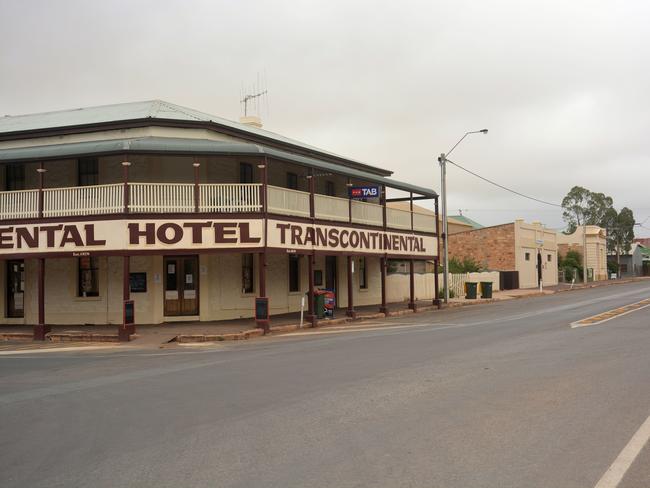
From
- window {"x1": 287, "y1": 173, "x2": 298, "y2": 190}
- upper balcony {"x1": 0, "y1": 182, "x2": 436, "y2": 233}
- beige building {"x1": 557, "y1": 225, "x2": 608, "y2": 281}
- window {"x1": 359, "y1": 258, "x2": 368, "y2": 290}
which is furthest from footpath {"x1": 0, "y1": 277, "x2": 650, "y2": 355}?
beige building {"x1": 557, "y1": 225, "x2": 608, "y2": 281}

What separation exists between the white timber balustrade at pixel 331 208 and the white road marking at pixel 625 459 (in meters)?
17.9

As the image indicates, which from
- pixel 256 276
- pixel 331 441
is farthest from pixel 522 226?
pixel 331 441

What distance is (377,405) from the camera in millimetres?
8398

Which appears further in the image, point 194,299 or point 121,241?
point 194,299

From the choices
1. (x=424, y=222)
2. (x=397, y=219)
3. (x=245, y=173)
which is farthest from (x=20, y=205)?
(x=424, y=222)

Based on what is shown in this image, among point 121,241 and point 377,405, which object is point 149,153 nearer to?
point 121,241

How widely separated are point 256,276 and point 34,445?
1795 centimetres

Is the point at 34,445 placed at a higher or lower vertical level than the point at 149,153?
lower

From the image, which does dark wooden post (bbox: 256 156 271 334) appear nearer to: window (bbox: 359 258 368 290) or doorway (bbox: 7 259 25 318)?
doorway (bbox: 7 259 25 318)

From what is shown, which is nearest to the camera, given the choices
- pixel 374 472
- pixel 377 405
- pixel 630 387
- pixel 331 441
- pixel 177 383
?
pixel 374 472

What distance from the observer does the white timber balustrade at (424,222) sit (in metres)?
31.5

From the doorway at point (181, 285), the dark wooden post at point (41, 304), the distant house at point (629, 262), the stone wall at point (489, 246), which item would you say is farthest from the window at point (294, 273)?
the distant house at point (629, 262)

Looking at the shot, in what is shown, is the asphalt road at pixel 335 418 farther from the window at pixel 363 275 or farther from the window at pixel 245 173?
the window at pixel 363 275

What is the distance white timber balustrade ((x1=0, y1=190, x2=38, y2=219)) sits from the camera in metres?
21.3
